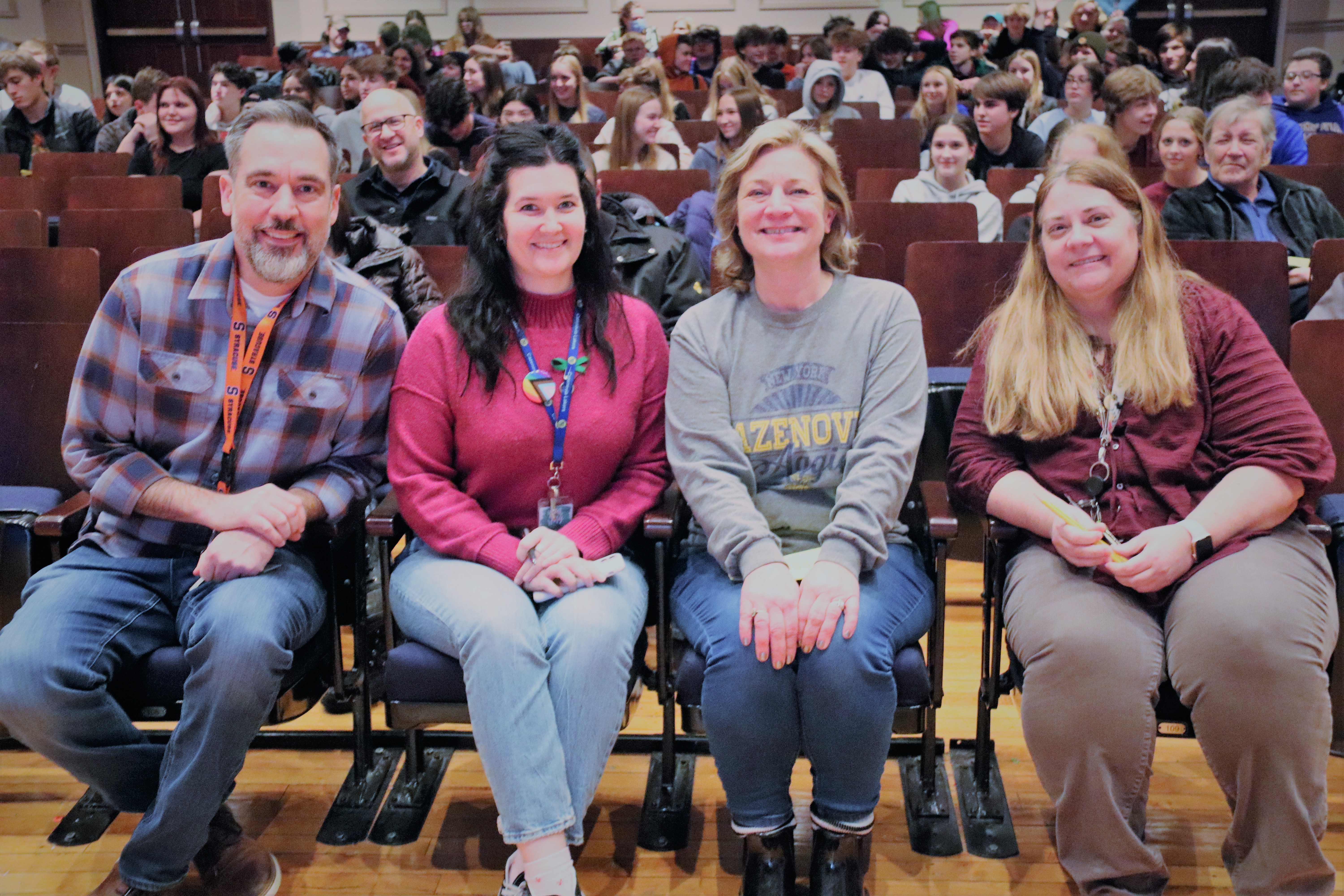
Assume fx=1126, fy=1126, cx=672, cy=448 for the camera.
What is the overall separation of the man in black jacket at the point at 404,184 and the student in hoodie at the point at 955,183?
1.31 meters

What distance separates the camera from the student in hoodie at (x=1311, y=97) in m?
5.06

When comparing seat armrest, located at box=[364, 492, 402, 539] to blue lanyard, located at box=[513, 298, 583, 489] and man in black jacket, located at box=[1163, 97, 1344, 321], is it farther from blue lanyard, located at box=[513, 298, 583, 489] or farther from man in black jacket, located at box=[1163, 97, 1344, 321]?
man in black jacket, located at box=[1163, 97, 1344, 321]

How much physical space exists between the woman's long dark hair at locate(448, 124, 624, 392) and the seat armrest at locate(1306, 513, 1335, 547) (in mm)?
1004

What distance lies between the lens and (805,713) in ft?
4.90

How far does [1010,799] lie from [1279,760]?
52 centimetres

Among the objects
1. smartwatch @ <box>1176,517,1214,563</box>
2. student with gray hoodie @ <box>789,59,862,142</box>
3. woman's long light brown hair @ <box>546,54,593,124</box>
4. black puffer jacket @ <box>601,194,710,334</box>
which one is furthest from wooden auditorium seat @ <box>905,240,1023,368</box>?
woman's long light brown hair @ <box>546,54,593,124</box>

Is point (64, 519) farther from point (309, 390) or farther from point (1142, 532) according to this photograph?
point (1142, 532)

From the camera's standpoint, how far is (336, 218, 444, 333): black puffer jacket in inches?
87.0

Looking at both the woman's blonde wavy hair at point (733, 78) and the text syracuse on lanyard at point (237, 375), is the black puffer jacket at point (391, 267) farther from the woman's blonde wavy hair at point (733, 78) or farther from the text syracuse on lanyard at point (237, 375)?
the woman's blonde wavy hair at point (733, 78)

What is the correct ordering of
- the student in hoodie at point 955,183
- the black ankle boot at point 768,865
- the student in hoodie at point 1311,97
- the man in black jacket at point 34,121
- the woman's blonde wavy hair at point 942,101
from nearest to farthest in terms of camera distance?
the black ankle boot at point 768,865 < the student in hoodie at point 955,183 < the woman's blonde wavy hair at point 942,101 < the student in hoodie at point 1311,97 < the man in black jacket at point 34,121

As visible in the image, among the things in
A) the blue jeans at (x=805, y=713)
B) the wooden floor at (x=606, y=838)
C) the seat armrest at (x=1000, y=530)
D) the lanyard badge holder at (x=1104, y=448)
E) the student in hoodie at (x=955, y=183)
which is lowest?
the wooden floor at (x=606, y=838)

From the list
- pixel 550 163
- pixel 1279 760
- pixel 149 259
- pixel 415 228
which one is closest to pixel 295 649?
pixel 149 259

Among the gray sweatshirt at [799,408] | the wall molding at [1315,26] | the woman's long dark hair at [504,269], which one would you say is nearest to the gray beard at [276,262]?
the woman's long dark hair at [504,269]

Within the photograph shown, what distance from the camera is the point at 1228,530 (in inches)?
60.8
